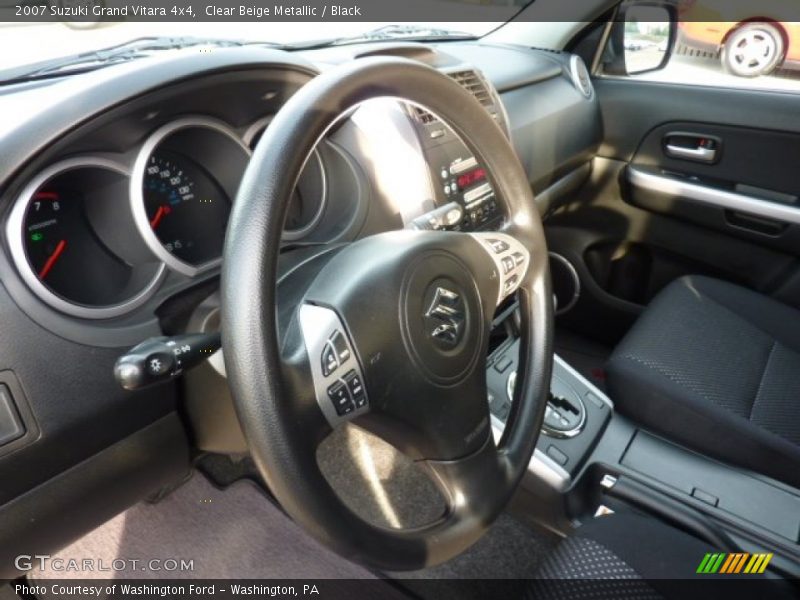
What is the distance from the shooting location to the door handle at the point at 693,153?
75.6 inches

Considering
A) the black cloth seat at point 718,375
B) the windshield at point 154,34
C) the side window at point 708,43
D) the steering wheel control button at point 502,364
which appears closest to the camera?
the windshield at point 154,34

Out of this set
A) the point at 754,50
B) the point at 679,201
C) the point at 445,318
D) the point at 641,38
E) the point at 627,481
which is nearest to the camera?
the point at 445,318

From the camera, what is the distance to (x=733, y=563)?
3.42 feet

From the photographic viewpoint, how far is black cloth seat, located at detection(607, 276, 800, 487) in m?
1.29

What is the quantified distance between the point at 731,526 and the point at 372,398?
32.4 inches

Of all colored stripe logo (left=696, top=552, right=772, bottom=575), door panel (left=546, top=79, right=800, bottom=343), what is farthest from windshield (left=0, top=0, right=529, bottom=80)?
colored stripe logo (left=696, top=552, right=772, bottom=575)

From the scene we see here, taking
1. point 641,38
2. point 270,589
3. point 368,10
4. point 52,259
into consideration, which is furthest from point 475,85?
point 270,589

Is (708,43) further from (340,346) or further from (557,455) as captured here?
(340,346)

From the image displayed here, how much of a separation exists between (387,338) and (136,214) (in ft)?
1.30

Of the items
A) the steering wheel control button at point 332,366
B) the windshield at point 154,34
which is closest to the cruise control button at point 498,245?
the steering wheel control button at point 332,366

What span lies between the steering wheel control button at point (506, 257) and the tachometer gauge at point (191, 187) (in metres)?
0.40

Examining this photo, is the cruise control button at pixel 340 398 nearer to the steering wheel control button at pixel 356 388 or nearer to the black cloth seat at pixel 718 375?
the steering wheel control button at pixel 356 388

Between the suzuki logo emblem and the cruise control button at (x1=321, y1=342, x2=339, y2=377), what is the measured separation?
0.47ft

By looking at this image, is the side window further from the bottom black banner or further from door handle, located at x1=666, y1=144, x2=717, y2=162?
the bottom black banner
